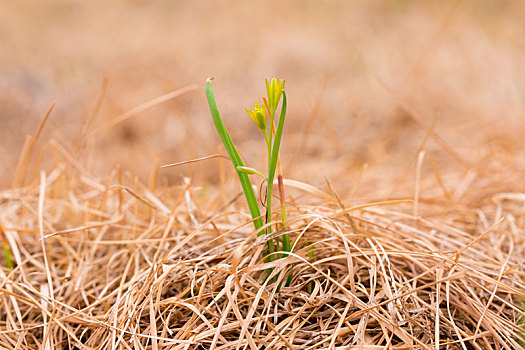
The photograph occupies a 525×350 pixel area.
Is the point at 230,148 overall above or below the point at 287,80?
below

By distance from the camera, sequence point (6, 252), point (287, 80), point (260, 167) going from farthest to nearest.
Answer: point (287, 80) < point (260, 167) < point (6, 252)

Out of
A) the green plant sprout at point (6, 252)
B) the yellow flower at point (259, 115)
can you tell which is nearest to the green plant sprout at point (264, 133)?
the yellow flower at point (259, 115)

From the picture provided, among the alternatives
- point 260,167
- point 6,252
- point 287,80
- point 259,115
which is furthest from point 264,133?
point 287,80

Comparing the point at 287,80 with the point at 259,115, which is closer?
the point at 259,115

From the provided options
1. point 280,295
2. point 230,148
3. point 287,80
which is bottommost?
point 280,295

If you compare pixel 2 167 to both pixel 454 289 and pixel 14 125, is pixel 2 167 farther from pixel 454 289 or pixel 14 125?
pixel 454 289

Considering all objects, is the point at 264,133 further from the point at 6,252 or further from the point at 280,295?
the point at 6,252

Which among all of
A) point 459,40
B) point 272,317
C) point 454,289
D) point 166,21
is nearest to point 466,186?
point 454,289

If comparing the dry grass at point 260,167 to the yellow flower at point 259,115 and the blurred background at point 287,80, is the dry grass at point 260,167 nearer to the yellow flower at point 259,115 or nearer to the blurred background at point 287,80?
the blurred background at point 287,80

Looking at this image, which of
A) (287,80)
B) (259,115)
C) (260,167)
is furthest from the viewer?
(287,80)

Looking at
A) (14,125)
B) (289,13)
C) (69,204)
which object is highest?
(289,13)
